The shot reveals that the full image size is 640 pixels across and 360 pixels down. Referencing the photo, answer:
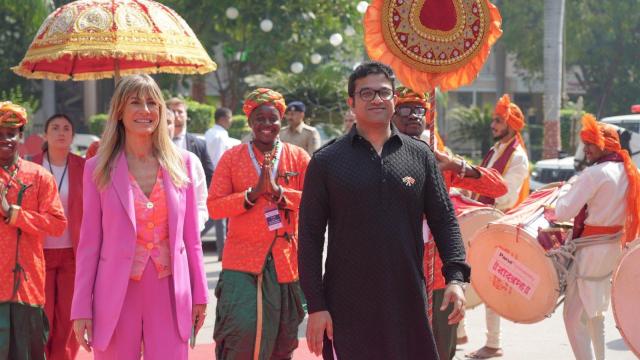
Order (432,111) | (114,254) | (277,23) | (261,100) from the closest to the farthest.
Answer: (114,254) < (432,111) < (261,100) < (277,23)

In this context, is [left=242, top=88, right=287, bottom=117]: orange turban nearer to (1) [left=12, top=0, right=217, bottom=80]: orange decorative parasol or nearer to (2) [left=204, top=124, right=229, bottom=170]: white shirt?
(1) [left=12, top=0, right=217, bottom=80]: orange decorative parasol

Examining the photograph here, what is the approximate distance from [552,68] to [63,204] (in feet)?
57.0

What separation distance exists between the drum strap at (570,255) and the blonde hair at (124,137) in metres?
3.23

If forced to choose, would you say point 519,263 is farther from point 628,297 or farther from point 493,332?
point 493,332

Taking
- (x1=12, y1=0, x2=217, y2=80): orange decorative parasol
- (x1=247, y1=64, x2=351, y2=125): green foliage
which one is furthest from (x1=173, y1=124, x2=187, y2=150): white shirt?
(x1=247, y1=64, x2=351, y2=125): green foliage

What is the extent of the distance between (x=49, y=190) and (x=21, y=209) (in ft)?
0.89

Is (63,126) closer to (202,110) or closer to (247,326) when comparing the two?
(247,326)

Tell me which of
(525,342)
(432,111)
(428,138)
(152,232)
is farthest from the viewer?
(525,342)

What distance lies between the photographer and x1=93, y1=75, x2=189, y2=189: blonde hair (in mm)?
5219

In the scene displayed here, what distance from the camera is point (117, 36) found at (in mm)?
7055

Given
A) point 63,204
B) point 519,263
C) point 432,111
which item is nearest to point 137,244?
point 432,111

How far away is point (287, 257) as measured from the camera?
6473 millimetres

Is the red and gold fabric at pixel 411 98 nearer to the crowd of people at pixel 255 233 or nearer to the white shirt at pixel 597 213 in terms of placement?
the crowd of people at pixel 255 233

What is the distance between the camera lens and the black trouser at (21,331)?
6520mm
